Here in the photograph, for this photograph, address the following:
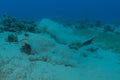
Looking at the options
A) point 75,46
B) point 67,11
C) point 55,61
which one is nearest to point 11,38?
point 55,61

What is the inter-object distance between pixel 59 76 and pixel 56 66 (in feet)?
2.01

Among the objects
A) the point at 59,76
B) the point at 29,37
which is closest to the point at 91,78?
the point at 59,76

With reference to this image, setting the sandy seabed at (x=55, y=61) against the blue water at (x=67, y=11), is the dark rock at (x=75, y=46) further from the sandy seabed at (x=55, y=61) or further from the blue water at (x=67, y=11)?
the blue water at (x=67, y=11)

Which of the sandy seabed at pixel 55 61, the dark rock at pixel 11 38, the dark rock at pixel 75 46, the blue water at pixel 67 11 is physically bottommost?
the sandy seabed at pixel 55 61

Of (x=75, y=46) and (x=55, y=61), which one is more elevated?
(x=75, y=46)

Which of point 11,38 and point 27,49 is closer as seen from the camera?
point 27,49

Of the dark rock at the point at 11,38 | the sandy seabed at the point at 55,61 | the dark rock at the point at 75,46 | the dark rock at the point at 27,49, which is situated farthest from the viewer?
the dark rock at the point at 75,46

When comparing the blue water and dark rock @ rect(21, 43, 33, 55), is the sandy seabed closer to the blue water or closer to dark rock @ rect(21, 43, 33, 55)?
dark rock @ rect(21, 43, 33, 55)

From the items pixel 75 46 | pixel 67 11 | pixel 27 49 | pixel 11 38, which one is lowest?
pixel 27 49

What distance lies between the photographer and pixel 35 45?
25.2 feet

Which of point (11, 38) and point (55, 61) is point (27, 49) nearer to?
point (55, 61)

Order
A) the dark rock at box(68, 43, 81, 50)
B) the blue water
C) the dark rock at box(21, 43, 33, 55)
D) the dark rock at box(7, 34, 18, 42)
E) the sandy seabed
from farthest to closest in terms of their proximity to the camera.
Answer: the blue water < the dark rock at box(68, 43, 81, 50) < the dark rock at box(7, 34, 18, 42) < the dark rock at box(21, 43, 33, 55) < the sandy seabed

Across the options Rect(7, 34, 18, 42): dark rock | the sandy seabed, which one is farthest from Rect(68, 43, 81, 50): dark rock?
Rect(7, 34, 18, 42): dark rock

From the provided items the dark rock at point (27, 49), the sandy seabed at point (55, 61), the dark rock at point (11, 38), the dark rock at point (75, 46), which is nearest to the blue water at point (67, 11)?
the dark rock at point (75, 46)
